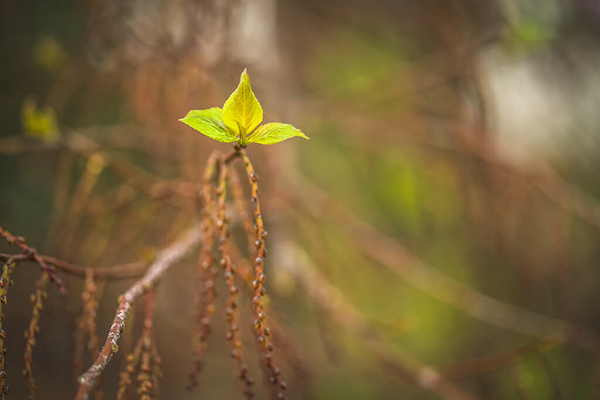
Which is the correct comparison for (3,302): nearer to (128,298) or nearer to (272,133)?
(128,298)

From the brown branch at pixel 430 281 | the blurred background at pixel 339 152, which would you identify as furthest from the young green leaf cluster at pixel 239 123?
the brown branch at pixel 430 281

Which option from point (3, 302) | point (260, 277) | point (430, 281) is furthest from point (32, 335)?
point (430, 281)

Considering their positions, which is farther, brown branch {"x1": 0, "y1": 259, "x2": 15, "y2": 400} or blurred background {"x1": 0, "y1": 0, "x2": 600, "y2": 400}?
blurred background {"x1": 0, "y1": 0, "x2": 600, "y2": 400}

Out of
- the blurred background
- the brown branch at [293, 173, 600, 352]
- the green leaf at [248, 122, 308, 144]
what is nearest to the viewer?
the green leaf at [248, 122, 308, 144]

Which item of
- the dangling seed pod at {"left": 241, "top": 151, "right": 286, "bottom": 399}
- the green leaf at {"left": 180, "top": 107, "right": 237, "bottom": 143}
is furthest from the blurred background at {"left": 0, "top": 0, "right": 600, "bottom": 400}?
the green leaf at {"left": 180, "top": 107, "right": 237, "bottom": 143}

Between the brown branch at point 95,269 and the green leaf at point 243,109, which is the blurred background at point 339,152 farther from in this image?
the green leaf at point 243,109

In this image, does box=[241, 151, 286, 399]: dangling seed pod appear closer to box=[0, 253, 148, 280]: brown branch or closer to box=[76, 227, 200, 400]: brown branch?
box=[76, 227, 200, 400]: brown branch

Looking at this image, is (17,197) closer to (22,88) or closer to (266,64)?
(22,88)
